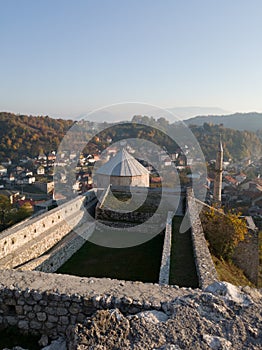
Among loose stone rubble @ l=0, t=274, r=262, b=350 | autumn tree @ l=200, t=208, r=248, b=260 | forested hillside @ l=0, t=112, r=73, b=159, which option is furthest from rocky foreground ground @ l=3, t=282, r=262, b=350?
forested hillside @ l=0, t=112, r=73, b=159

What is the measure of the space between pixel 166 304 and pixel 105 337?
0.78m

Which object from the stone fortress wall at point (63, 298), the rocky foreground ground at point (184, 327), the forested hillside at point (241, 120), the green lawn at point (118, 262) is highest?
the forested hillside at point (241, 120)

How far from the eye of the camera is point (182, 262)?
6949 millimetres

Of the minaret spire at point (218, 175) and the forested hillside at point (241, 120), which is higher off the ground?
the forested hillside at point (241, 120)

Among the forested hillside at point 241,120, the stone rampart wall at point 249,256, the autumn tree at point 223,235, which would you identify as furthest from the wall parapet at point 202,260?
the forested hillside at point 241,120

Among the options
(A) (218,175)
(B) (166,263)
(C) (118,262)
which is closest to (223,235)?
(C) (118,262)

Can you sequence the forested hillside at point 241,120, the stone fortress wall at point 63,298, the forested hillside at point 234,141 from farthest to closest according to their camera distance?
the forested hillside at point 241,120
the forested hillside at point 234,141
the stone fortress wall at point 63,298

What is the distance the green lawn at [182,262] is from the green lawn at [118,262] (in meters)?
0.73

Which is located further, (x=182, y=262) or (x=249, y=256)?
(x=249, y=256)

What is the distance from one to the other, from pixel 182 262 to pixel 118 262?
239cm

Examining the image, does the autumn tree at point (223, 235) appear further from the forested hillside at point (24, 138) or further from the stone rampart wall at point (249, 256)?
the forested hillside at point (24, 138)

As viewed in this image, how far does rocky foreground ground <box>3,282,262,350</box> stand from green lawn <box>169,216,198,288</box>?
2559 millimetres

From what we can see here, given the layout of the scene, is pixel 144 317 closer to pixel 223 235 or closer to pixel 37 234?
pixel 37 234

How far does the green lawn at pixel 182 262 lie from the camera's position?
5.96 meters
